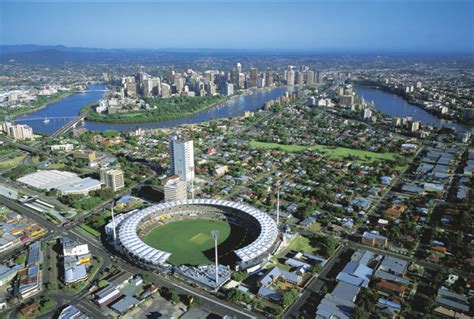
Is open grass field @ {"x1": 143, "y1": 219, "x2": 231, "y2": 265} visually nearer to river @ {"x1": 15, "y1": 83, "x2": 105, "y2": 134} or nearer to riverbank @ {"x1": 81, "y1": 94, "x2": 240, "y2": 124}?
river @ {"x1": 15, "y1": 83, "x2": 105, "y2": 134}

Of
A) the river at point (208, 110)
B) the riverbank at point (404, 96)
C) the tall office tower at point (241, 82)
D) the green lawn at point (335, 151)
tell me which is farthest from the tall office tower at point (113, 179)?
the tall office tower at point (241, 82)

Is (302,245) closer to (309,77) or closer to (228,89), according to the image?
(228,89)

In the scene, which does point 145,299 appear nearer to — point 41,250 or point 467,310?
point 41,250

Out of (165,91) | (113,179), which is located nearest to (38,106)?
(165,91)

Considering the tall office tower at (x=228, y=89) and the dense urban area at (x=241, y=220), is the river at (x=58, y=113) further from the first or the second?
the tall office tower at (x=228, y=89)

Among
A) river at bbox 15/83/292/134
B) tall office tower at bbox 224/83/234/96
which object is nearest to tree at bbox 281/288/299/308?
river at bbox 15/83/292/134

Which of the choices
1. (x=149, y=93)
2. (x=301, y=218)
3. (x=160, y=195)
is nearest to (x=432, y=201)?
(x=301, y=218)
